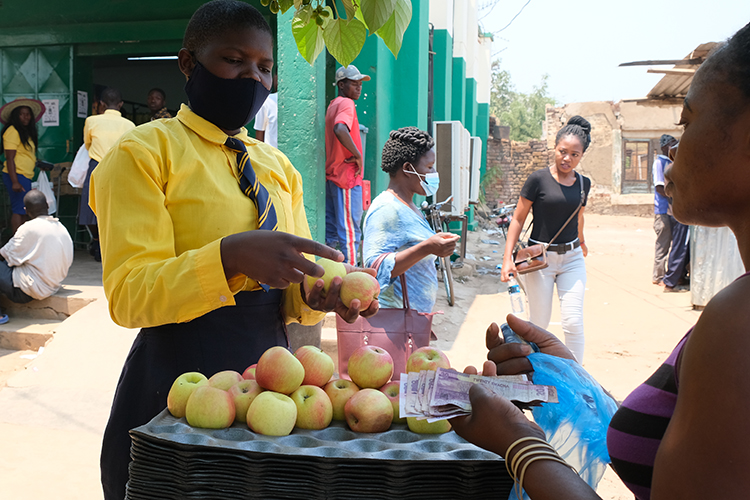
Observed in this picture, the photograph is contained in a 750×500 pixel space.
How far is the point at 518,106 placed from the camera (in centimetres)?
4366

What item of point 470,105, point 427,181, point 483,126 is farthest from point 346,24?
point 483,126

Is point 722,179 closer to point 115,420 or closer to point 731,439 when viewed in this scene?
point 731,439

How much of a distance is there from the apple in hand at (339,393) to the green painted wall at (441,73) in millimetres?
10400

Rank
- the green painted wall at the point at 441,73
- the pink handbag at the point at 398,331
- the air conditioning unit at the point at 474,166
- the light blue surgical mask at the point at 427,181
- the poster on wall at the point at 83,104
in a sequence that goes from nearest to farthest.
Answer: the pink handbag at the point at 398,331
the light blue surgical mask at the point at 427,181
the poster on wall at the point at 83,104
the green painted wall at the point at 441,73
the air conditioning unit at the point at 474,166

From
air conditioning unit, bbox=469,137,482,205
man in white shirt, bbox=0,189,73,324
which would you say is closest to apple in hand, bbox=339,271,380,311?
man in white shirt, bbox=0,189,73,324

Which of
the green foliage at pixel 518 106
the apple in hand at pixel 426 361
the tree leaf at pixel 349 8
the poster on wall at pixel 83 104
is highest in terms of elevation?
the green foliage at pixel 518 106

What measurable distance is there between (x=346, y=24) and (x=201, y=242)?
762mm

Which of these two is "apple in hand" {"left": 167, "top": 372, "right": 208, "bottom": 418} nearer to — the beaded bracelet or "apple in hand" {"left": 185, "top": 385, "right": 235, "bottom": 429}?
"apple in hand" {"left": 185, "top": 385, "right": 235, "bottom": 429}

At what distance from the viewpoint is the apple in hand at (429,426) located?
1499 mm

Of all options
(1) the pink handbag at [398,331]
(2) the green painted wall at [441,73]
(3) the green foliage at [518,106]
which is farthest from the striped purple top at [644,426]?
(3) the green foliage at [518,106]

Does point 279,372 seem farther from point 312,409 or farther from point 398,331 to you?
point 398,331

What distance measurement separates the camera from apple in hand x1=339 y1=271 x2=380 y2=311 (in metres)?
1.87

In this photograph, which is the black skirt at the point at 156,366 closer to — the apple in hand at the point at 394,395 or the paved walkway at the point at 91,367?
the apple in hand at the point at 394,395

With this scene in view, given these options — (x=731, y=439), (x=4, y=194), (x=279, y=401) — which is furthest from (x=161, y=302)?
(x=4, y=194)
